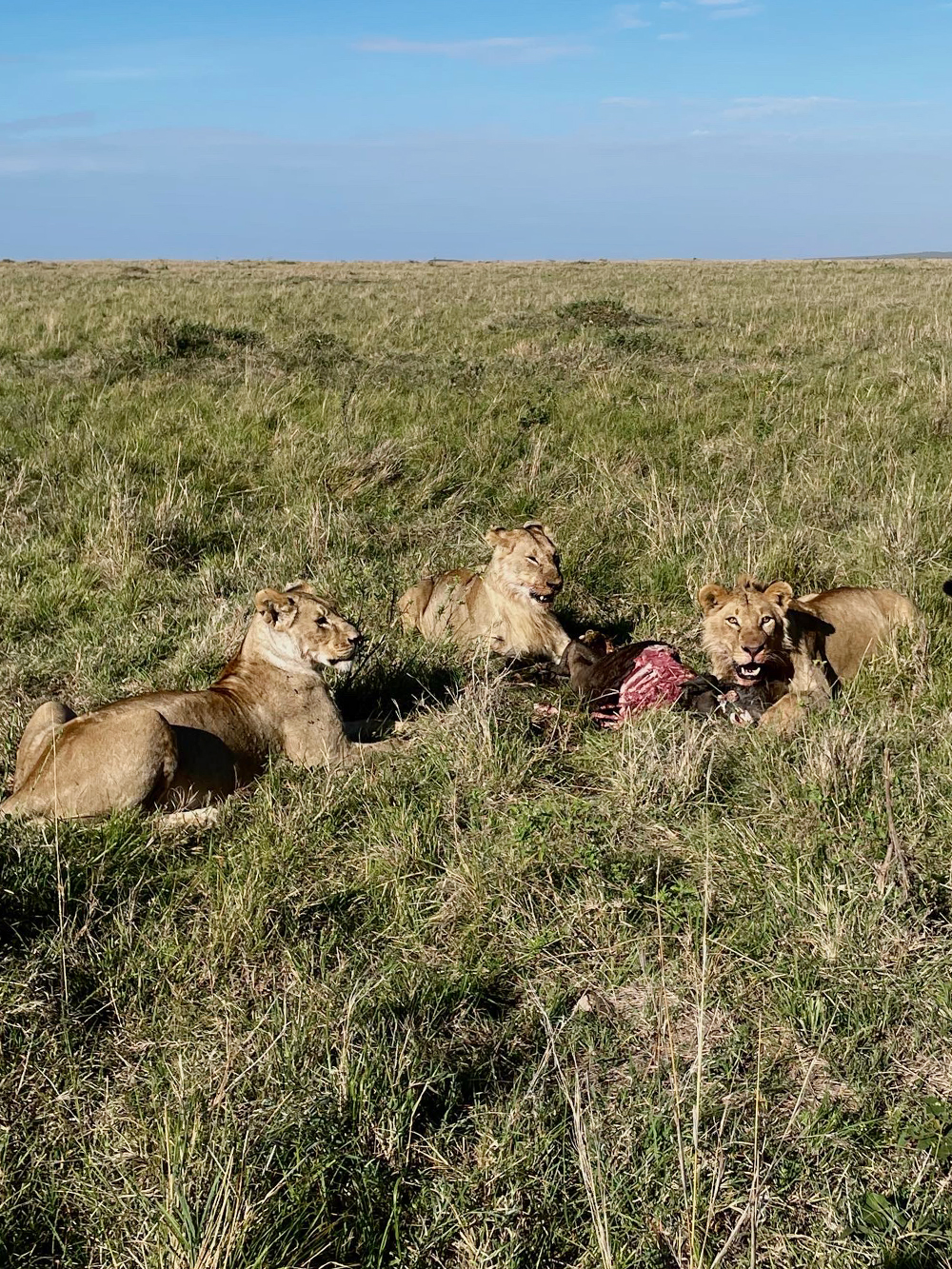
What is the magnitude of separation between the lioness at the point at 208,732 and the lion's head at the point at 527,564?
158 centimetres

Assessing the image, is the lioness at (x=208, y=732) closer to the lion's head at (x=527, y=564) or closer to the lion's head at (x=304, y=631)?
the lion's head at (x=304, y=631)

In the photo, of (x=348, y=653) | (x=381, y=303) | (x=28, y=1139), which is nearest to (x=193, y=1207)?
(x=28, y=1139)

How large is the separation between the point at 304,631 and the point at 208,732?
2.81ft

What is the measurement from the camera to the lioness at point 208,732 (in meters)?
4.24

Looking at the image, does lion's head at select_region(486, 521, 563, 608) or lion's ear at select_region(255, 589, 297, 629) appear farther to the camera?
lion's head at select_region(486, 521, 563, 608)

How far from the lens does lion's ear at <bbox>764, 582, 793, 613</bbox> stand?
5727 mm

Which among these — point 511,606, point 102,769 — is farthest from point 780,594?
point 102,769

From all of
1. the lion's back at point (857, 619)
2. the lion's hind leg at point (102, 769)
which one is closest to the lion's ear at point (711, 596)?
the lion's back at point (857, 619)

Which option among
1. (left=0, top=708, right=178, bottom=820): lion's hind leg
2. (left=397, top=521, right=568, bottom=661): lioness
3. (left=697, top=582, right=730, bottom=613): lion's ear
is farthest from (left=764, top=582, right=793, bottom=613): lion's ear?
(left=0, top=708, right=178, bottom=820): lion's hind leg

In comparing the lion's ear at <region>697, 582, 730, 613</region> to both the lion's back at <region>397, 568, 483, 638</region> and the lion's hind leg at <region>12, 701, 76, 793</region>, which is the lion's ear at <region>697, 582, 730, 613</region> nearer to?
the lion's back at <region>397, 568, 483, 638</region>

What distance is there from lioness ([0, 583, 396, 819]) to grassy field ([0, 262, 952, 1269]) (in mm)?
219

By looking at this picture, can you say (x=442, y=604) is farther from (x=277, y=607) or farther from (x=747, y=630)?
(x=747, y=630)

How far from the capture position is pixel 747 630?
18.3 ft

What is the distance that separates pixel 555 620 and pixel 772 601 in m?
1.56
